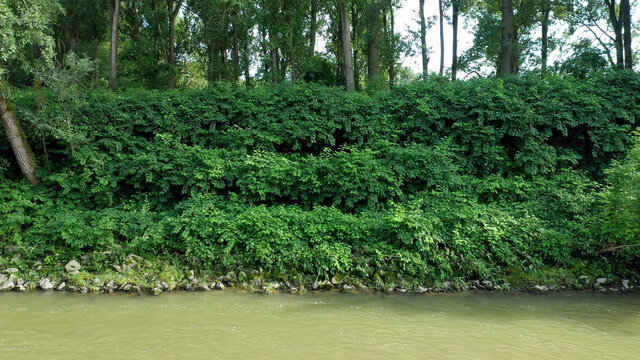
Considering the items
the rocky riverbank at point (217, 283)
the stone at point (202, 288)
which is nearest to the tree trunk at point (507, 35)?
the rocky riverbank at point (217, 283)

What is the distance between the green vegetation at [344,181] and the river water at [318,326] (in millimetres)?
1031

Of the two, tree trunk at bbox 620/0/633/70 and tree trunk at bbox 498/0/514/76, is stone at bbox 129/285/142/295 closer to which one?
tree trunk at bbox 498/0/514/76

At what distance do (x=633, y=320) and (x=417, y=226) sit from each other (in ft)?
12.7

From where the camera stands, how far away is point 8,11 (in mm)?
8461

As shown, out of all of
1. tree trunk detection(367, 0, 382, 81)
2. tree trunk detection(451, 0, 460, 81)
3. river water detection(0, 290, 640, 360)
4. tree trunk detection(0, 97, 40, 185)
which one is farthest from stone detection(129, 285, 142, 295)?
tree trunk detection(451, 0, 460, 81)

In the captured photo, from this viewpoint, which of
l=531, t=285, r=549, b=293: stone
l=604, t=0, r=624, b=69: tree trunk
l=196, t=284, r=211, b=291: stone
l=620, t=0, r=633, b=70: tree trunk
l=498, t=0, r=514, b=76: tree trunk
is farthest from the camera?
l=604, t=0, r=624, b=69: tree trunk

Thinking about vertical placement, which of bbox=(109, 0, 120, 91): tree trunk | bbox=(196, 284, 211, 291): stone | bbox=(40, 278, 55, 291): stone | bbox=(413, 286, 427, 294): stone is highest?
bbox=(109, 0, 120, 91): tree trunk

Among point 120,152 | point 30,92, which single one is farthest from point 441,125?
point 30,92

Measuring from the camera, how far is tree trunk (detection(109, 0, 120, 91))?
1539 centimetres

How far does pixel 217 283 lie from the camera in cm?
799

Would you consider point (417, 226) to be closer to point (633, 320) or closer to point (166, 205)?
point (633, 320)

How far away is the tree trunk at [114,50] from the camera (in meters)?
15.4

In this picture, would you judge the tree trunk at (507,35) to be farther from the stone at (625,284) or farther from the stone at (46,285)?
the stone at (46,285)

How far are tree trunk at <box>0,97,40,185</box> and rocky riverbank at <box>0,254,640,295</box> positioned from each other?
3.14 metres
